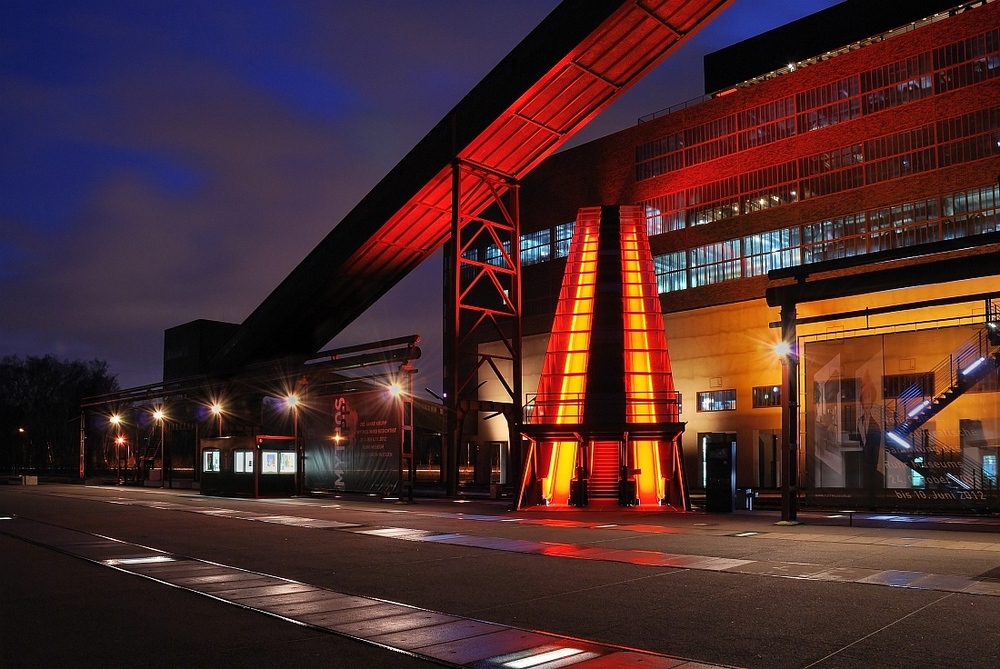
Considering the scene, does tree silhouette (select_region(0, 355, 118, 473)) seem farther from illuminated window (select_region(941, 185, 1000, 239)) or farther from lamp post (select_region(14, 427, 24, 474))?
illuminated window (select_region(941, 185, 1000, 239))

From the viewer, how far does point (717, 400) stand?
1709 inches

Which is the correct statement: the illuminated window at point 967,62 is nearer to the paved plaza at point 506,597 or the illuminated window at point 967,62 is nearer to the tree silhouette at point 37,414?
the paved plaza at point 506,597

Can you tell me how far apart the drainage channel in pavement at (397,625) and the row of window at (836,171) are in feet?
111

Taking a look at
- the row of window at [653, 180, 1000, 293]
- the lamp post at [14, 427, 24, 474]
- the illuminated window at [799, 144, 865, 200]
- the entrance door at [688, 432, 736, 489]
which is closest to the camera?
the row of window at [653, 180, 1000, 293]

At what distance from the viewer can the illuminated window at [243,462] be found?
36688mm

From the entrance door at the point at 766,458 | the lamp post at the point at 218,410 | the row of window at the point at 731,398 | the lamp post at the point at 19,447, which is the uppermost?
the row of window at the point at 731,398

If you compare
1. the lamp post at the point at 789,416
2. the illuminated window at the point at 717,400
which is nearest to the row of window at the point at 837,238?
the illuminated window at the point at 717,400

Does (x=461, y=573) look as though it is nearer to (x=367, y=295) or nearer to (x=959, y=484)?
(x=959, y=484)

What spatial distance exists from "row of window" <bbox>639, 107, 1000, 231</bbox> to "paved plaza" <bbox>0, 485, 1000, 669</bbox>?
21.2 metres

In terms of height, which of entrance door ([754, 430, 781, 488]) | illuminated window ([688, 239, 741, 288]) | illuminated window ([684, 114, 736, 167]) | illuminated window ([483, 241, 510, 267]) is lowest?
entrance door ([754, 430, 781, 488])

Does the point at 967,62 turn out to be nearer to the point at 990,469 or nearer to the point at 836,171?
the point at 836,171

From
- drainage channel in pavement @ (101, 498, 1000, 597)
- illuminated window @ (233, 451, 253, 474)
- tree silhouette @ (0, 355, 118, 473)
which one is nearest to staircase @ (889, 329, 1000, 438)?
drainage channel in pavement @ (101, 498, 1000, 597)

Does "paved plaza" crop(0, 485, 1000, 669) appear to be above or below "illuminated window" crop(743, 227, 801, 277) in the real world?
below

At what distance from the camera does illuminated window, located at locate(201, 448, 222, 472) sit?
38.7 meters
